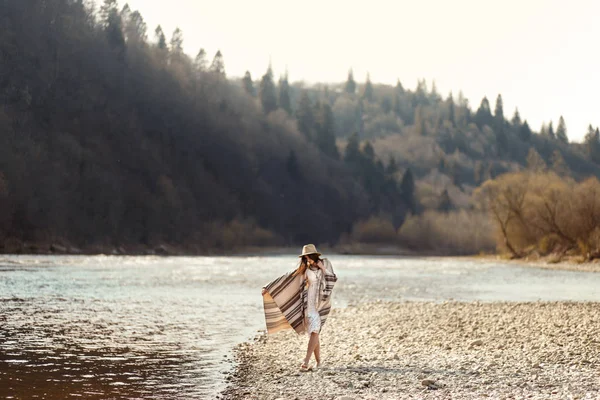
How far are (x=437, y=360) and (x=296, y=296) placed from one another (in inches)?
143

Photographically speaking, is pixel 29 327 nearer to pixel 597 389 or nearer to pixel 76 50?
pixel 597 389

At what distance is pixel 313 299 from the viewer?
14.4 metres

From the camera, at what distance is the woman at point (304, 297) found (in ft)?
47.1

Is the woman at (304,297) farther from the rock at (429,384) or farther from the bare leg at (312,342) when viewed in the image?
the rock at (429,384)

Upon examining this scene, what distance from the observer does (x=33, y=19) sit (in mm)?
157250

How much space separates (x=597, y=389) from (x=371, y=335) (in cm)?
897

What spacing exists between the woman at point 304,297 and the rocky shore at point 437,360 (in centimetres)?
109

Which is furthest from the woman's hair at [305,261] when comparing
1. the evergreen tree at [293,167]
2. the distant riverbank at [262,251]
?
the evergreen tree at [293,167]

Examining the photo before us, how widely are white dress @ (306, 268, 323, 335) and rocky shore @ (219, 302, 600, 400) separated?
1.05m

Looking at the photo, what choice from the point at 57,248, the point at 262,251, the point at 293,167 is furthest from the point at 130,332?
the point at 293,167

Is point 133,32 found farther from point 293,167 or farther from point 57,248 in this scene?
point 57,248

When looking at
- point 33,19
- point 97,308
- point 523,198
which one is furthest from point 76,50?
point 97,308

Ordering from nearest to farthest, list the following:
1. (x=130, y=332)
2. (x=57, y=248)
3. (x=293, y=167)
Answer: (x=130, y=332)
(x=57, y=248)
(x=293, y=167)

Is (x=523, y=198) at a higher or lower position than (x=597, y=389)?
higher
